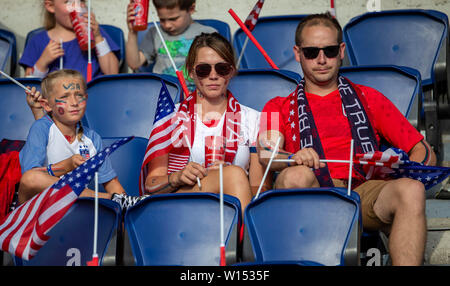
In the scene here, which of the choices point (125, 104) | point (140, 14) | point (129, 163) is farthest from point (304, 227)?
point (140, 14)

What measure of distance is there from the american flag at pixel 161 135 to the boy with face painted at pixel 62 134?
0.21 metres

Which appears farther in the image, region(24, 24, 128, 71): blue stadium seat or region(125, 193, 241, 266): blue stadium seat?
region(24, 24, 128, 71): blue stadium seat

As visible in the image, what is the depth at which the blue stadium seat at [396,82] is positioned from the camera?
4.16m

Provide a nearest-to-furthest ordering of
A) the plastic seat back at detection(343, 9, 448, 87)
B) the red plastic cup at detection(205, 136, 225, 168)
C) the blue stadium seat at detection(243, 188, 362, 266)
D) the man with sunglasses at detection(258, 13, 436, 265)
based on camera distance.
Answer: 1. the blue stadium seat at detection(243, 188, 362, 266)
2. the man with sunglasses at detection(258, 13, 436, 265)
3. the red plastic cup at detection(205, 136, 225, 168)
4. the plastic seat back at detection(343, 9, 448, 87)

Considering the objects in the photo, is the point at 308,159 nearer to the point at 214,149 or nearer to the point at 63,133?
the point at 214,149

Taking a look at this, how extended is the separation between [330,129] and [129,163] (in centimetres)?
107

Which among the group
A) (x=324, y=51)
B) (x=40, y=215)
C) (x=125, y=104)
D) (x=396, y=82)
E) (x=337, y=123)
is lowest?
(x=40, y=215)

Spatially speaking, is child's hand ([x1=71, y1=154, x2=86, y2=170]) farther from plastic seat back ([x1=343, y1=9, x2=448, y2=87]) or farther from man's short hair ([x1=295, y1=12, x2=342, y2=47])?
plastic seat back ([x1=343, y1=9, x2=448, y2=87])

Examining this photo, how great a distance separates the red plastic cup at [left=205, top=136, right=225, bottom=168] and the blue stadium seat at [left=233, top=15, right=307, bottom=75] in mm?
1615

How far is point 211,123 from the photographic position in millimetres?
3764

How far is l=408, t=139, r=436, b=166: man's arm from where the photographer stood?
3477 mm

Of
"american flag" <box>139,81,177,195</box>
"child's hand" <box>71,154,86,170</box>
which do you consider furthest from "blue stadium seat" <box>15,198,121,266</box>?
"american flag" <box>139,81,177,195</box>

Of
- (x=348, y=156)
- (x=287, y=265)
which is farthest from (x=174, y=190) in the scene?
(x=287, y=265)
